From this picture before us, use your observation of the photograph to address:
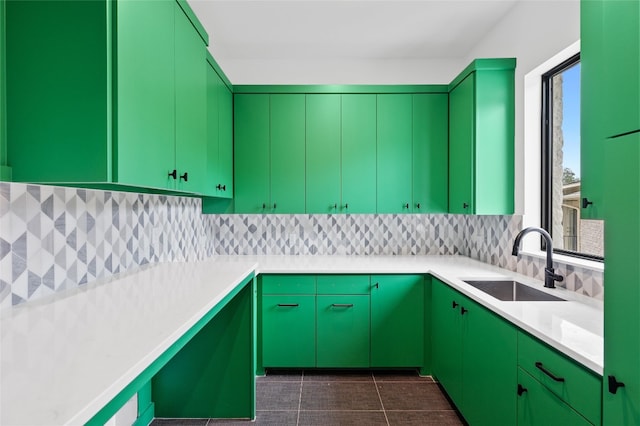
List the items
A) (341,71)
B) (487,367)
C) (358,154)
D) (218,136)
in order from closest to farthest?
(487,367) < (218,136) < (358,154) < (341,71)

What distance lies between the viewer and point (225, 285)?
5.32 ft

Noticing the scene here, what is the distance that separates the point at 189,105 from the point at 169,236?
102 centimetres

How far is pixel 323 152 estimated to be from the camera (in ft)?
9.78

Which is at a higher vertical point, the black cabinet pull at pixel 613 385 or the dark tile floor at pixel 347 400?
the black cabinet pull at pixel 613 385

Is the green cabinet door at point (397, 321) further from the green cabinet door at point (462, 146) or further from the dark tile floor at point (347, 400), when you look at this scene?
the green cabinet door at point (462, 146)

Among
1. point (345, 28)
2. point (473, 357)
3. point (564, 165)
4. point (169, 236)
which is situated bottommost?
point (473, 357)

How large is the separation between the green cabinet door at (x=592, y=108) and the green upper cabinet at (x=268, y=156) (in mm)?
2151

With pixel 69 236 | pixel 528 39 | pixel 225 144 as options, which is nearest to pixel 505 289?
pixel 528 39

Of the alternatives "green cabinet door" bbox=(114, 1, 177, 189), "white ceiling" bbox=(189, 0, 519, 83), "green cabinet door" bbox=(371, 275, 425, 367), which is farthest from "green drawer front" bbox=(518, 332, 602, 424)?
"white ceiling" bbox=(189, 0, 519, 83)

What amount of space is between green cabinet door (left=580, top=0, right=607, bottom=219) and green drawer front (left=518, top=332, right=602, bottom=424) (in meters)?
0.50

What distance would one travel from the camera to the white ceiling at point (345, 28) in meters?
2.42

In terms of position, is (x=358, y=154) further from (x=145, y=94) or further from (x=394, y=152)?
(x=145, y=94)

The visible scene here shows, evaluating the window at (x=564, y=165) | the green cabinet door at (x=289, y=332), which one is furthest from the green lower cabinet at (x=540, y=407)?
the green cabinet door at (x=289, y=332)

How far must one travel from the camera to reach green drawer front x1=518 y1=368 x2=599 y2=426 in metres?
1.16
